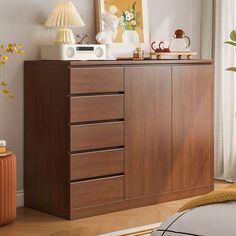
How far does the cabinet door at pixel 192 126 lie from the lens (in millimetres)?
5125

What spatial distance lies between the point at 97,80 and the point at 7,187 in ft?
3.06

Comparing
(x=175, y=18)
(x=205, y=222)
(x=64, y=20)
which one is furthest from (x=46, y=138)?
(x=205, y=222)

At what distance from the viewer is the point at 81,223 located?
4473mm

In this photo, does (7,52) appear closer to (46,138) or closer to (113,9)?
(46,138)

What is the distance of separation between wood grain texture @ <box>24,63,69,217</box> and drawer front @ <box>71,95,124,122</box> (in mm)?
67

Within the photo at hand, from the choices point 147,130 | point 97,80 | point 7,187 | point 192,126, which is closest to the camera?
point 7,187

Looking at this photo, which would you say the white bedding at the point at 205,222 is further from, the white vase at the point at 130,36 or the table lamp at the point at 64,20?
the white vase at the point at 130,36

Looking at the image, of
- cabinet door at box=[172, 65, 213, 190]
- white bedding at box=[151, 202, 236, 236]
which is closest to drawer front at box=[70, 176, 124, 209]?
cabinet door at box=[172, 65, 213, 190]

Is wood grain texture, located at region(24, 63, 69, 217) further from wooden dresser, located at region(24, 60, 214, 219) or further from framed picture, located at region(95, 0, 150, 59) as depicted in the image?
framed picture, located at region(95, 0, 150, 59)

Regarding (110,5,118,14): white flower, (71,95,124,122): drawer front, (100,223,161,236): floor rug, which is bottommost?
(100,223,161,236): floor rug

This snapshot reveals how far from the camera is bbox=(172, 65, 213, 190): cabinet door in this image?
512 cm

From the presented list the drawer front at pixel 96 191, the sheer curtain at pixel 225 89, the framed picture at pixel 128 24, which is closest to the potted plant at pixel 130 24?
the framed picture at pixel 128 24

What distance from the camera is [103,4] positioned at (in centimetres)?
518

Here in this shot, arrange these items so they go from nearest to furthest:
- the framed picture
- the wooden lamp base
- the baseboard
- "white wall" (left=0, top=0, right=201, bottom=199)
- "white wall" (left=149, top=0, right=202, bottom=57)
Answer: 1. the wooden lamp base
2. "white wall" (left=0, top=0, right=201, bottom=199)
3. the baseboard
4. the framed picture
5. "white wall" (left=149, top=0, right=202, bottom=57)
